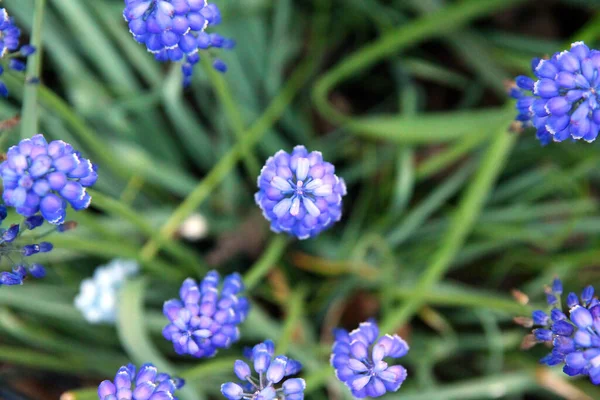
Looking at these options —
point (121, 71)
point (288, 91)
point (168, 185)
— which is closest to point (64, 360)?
point (168, 185)

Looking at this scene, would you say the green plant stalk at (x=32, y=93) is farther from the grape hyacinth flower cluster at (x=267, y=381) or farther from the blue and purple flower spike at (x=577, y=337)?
the blue and purple flower spike at (x=577, y=337)

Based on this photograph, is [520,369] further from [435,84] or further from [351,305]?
[435,84]

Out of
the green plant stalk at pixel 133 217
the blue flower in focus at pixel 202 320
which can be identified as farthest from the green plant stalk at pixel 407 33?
the blue flower in focus at pixel 202 320

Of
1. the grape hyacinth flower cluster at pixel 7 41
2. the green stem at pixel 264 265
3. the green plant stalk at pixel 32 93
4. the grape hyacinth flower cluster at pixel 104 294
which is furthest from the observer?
the grape hyacinth flower cluster at pixel 104 294

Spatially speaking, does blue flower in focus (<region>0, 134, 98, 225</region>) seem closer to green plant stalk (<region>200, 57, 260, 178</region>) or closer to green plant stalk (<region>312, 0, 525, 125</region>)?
green plant stalk (<region>200, 57, 260, 178</region>)

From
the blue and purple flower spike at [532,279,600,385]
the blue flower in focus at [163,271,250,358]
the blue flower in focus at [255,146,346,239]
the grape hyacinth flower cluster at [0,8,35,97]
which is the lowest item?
the blue and purple flower spike at [532,279,600,385]

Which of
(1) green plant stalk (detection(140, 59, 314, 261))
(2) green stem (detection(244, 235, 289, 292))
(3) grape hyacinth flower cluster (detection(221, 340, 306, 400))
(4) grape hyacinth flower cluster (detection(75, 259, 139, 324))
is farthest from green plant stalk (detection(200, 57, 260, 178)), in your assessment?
(3) grape hyacinth flower cluster (detection(221, 340, 306, 400))

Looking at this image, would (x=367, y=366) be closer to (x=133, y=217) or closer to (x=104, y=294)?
(x=133, y=217)
